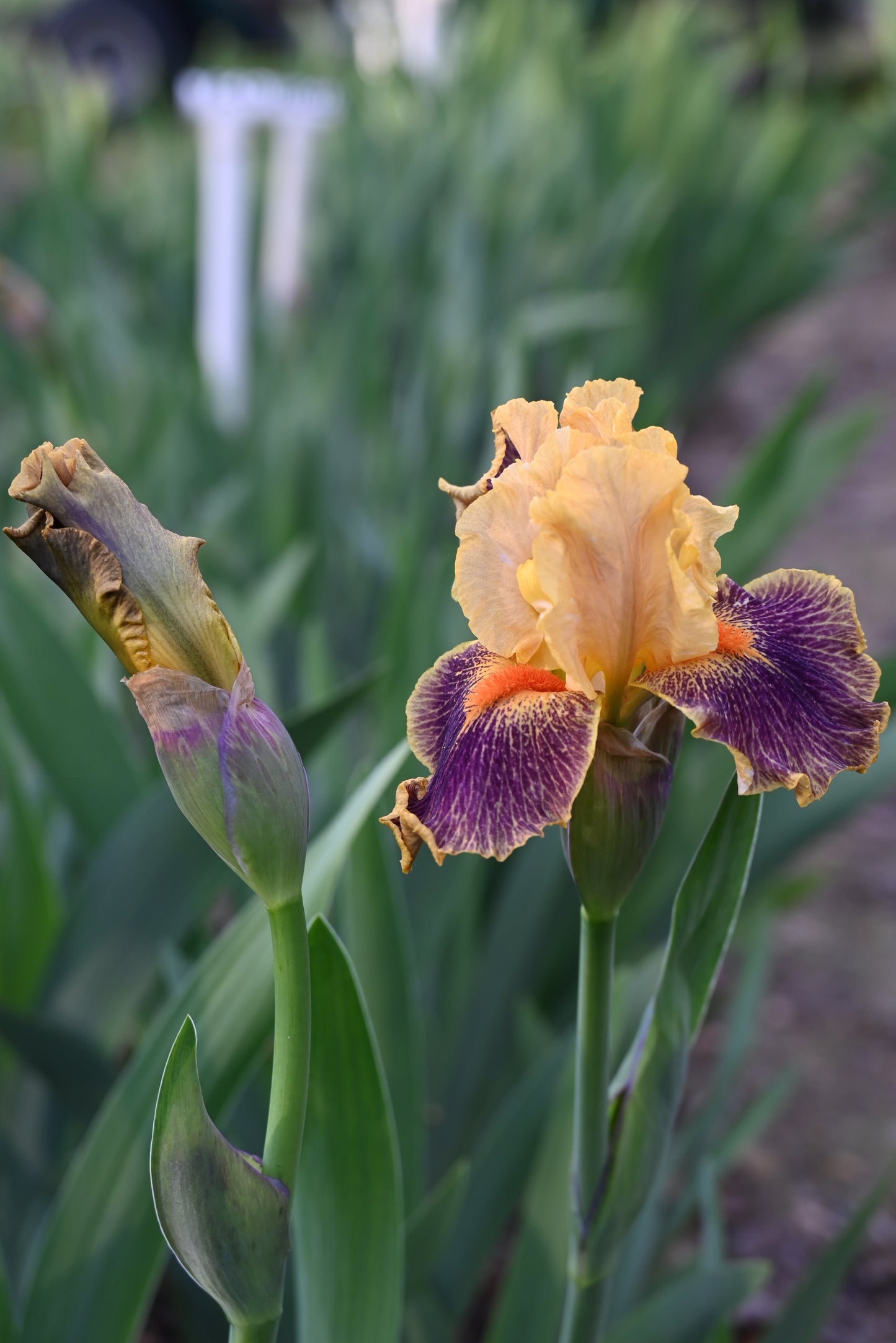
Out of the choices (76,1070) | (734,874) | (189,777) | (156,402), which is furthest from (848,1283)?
(156,402)

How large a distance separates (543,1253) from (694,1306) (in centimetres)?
8

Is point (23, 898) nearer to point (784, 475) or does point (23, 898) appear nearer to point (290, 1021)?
point (290, 1021)

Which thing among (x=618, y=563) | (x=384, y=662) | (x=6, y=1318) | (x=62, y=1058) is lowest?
(x=6, y=1318)

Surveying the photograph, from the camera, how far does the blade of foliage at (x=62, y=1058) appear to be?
0.66 m

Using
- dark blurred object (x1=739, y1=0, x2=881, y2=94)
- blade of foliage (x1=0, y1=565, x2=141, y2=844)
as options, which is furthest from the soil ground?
dark blurred object (x1=739, y1=0, x2=881, y2=94)

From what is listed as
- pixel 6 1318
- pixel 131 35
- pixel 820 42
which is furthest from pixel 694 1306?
pixel 820 42

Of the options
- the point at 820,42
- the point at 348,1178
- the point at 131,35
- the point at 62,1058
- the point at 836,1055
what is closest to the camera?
the point at 348,1178

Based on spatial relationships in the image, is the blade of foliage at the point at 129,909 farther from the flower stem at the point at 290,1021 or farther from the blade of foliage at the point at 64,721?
the flower stem at the point at 290,1021

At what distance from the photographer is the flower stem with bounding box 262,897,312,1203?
0.32 metres

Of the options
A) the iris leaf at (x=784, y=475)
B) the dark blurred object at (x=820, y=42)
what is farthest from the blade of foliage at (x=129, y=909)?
the dark blurred object at (x=820, y=42)

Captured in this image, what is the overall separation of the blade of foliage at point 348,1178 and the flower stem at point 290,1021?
4.7 inches

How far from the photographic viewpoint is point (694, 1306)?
0.60 metres

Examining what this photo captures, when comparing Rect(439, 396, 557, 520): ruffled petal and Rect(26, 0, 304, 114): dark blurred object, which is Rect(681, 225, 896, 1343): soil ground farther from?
Rect(26, 0, 304, 114): dark blurred object

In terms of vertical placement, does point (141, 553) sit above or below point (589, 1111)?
above
